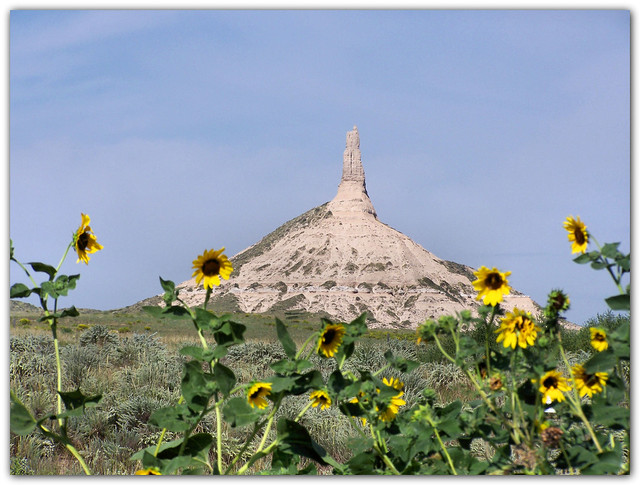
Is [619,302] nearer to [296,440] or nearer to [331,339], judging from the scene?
[331,339]

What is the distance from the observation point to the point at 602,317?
12.7m

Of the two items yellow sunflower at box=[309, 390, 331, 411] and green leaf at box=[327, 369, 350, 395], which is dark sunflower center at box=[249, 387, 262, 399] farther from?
green leaf at box=[327, 369, 350, 395]

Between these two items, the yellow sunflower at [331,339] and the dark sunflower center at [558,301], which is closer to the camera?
the dark sunflower center at [558,301]

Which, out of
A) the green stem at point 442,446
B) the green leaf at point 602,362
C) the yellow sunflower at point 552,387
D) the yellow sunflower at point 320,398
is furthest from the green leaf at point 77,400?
the green leaf at point 602,362

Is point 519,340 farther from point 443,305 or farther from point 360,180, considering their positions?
point 360,180

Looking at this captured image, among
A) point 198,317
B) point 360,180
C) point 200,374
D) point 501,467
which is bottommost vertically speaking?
point 501,467

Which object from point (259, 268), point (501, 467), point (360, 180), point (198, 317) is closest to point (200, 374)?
point (198, 317)

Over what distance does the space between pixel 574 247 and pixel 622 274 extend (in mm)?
216

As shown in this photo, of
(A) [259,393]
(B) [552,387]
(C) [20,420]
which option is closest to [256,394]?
(A) [259,393]

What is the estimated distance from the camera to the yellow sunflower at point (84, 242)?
9.36ft

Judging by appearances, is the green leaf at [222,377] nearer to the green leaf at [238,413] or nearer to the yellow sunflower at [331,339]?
the green leaf at [238,413]

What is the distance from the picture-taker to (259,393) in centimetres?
266

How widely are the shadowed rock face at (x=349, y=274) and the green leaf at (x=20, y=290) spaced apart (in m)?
69.1

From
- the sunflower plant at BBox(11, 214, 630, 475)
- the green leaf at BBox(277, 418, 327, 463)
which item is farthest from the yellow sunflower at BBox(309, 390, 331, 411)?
the green leaf at BBox(277, 418, 327, 463)
